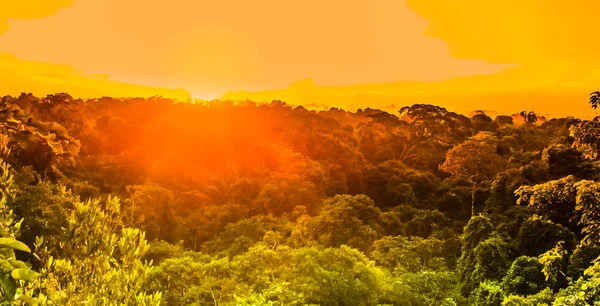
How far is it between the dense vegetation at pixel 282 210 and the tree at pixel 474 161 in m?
0.10

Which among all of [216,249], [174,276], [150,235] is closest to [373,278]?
[174,276]

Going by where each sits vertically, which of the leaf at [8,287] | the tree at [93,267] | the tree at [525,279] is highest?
the leaf at [8,287]

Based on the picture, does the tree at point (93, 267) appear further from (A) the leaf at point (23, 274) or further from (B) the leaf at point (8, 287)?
(A) the leaf at point (23, 274)

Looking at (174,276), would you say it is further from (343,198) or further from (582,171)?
(582,171)

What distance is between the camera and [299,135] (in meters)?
38.3

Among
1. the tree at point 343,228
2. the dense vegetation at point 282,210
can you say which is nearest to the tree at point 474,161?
the dense vegetation at point 282,210

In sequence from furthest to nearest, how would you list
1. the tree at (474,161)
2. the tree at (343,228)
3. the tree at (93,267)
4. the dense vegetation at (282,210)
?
the tree at (474,161) < the tree at (343,228) < the dense vegetation at (282,210) < the tree at (93,267)

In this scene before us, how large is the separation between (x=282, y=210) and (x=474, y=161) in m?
12.0

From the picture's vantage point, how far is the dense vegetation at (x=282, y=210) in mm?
6887

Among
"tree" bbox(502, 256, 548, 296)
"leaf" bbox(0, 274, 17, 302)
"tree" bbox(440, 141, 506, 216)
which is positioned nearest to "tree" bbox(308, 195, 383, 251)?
"tree" bbox(502, 256, 548, 296)

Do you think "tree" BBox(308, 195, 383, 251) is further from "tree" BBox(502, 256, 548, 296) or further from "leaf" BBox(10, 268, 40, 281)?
"leaf" BBox(10, 268, 40, 281)

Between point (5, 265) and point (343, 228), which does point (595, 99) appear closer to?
point (5, 265)

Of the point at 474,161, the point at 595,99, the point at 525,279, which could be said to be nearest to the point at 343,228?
the point at 525,279

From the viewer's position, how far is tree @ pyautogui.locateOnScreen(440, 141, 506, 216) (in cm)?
2988
